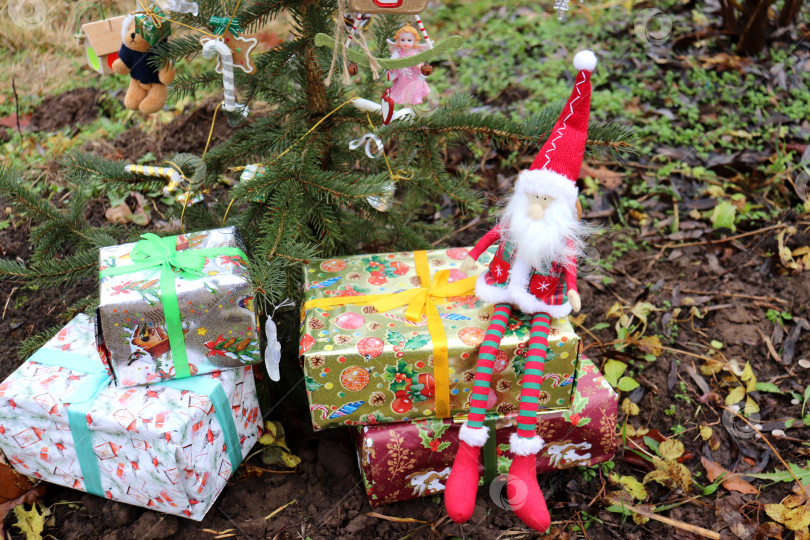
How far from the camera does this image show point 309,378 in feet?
5.22

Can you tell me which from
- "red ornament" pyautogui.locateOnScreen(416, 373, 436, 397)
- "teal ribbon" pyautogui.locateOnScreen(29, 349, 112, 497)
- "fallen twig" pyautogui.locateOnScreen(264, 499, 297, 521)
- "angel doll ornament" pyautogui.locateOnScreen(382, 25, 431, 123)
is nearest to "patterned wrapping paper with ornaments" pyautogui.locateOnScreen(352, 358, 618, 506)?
"red ornament" pyautogui.locateOnScreen(416, 373, 436, 397)

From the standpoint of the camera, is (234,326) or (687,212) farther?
(687,212)

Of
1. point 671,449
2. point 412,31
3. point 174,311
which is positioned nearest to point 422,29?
point 412,31

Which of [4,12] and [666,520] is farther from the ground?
[4,12]

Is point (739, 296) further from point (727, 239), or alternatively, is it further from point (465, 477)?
point (465, 477)

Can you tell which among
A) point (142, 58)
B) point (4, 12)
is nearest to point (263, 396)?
point (142, 58)

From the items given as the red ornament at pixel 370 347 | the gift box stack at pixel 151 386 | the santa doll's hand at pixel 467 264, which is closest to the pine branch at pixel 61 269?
the gift box stack at pixel 151 386

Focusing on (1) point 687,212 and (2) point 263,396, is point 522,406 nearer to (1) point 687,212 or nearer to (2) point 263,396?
(2) point 263,396

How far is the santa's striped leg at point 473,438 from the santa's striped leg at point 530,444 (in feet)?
0.28

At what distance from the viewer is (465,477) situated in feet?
5.26

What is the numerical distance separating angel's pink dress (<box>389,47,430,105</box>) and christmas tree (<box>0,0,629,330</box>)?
15cm

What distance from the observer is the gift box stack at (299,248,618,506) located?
1600 millimetres

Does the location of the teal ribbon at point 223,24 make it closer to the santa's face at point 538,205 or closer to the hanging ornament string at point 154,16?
the hanging ornament string at point 154,16

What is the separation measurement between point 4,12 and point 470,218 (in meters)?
2.82
